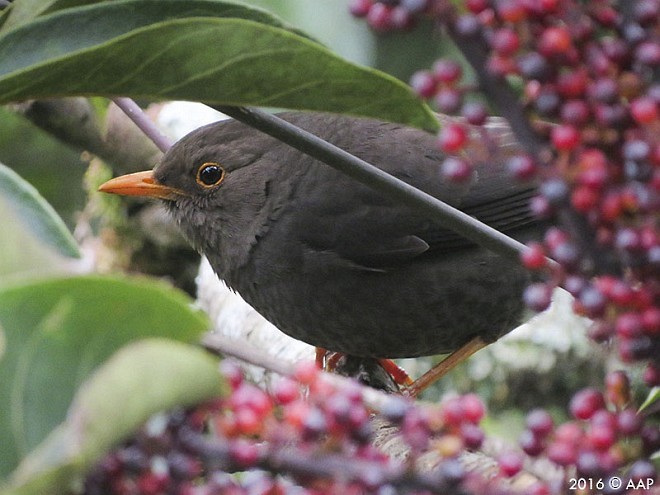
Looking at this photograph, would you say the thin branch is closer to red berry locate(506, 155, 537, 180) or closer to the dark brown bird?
red berry locate(506, 155, 537, 180)

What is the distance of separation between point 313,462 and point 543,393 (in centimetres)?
409

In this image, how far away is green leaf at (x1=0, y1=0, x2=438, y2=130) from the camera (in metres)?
1.48

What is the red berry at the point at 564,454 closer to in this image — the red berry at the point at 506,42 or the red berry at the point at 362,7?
the red berry at the point at 506,42

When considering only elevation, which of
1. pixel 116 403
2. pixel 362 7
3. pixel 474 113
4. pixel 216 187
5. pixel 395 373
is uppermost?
pixel 362 7

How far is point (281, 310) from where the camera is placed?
333 cm

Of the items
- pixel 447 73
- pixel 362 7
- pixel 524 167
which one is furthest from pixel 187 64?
pixel 524 167

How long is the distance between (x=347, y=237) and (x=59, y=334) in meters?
2.38

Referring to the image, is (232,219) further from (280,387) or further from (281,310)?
(280,387)

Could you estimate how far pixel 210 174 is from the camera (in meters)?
3.63

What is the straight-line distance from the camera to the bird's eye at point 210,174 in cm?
360

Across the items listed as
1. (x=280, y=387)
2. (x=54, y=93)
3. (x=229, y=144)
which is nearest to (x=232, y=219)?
(x=229, y=144)

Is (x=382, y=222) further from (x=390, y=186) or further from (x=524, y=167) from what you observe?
(x=524, y=167)

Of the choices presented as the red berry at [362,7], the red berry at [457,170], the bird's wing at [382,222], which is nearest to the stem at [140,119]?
the bird's wing at [382,222]

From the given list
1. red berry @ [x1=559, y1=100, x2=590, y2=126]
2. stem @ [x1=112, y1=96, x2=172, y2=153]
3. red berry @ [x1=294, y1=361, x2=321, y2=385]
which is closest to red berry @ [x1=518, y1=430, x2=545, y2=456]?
red berry @ [x1=294, y1=361, x2=321, y2=385]
